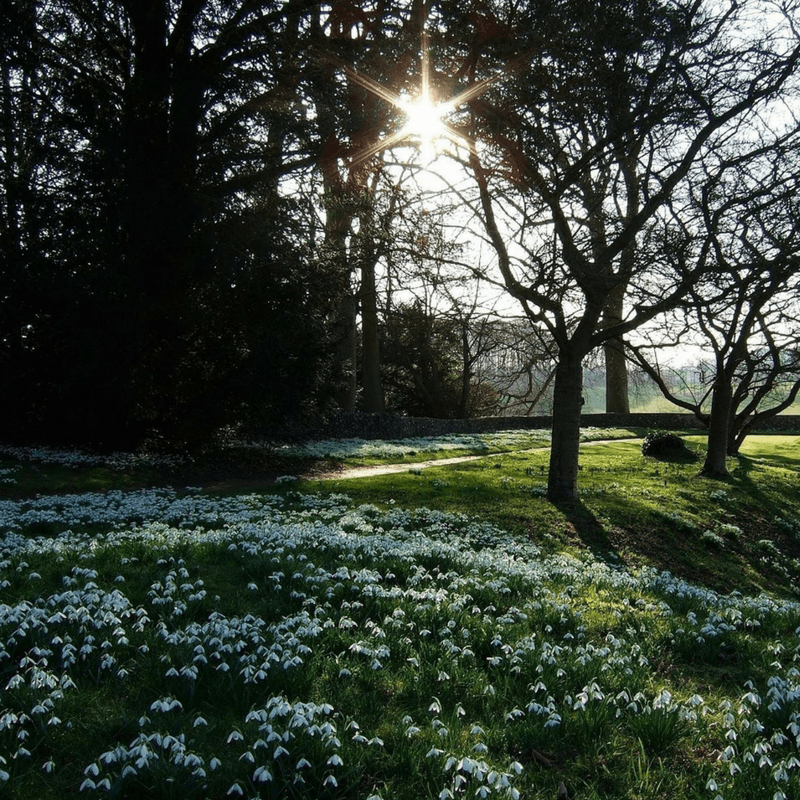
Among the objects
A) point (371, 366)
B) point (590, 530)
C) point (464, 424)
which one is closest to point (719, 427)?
point (590, 530)

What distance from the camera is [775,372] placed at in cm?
2100

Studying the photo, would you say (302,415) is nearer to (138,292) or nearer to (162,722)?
(138,292)

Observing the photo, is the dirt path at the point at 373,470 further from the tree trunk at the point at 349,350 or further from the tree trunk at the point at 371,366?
the tree trunk at the point at 371,366

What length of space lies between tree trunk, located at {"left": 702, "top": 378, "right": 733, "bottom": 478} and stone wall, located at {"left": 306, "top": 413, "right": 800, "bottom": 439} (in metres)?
15.2

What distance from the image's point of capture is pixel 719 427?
2120cm

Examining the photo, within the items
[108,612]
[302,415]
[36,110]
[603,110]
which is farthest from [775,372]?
[36,110]

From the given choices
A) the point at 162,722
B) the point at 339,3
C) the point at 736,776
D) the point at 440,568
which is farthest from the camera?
the point at 339,3

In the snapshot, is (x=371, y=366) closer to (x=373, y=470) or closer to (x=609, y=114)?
(x=373, y=470)

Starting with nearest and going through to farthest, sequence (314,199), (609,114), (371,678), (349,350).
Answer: (371,678) < (609,114) < (314,199) < (349,350)

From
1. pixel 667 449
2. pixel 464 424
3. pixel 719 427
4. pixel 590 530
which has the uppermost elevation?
pixel 719 427

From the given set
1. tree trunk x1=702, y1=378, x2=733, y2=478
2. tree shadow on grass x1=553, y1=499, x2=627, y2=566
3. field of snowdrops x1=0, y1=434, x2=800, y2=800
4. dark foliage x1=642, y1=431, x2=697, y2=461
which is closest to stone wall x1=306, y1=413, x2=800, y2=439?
dark foliage x1=642, y1=431, x2=697, y2=461

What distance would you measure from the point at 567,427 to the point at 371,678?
11.0 meters

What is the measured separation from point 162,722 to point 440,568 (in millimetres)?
4729

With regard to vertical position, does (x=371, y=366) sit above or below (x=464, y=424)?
above
